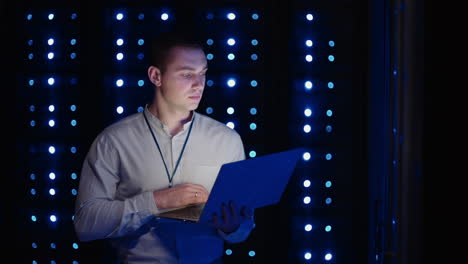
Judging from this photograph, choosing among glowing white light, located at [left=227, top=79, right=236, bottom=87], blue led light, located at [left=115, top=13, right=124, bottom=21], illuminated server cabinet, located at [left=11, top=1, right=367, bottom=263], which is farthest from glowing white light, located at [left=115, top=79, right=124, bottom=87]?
glowing white light, located at [left=227, top=79, right=236, bottom=87]

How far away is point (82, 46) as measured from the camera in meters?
3.21

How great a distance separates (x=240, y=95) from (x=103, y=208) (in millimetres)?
1323

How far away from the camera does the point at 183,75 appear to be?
252 cm

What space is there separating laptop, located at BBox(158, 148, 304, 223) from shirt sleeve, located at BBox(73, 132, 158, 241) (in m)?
Result: 0.11

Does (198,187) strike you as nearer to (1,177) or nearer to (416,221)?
(416,221)

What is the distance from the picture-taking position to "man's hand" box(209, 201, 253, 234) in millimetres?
2250

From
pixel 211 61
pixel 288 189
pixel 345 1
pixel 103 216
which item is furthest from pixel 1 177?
pixel 345 1

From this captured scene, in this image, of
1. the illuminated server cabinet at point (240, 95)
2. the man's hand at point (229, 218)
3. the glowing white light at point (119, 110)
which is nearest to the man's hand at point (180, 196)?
the man's hand at point (229, 218)

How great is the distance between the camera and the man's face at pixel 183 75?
8.25ft

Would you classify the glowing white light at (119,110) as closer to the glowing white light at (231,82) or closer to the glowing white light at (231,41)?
the glowing white light at (231,82)

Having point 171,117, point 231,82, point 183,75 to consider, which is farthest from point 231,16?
point 171,117

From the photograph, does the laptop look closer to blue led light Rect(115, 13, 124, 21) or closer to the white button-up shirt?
the white button-up shirt

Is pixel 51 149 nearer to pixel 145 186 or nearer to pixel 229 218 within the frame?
pixel 145 186

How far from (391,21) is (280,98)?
949 millimetres
